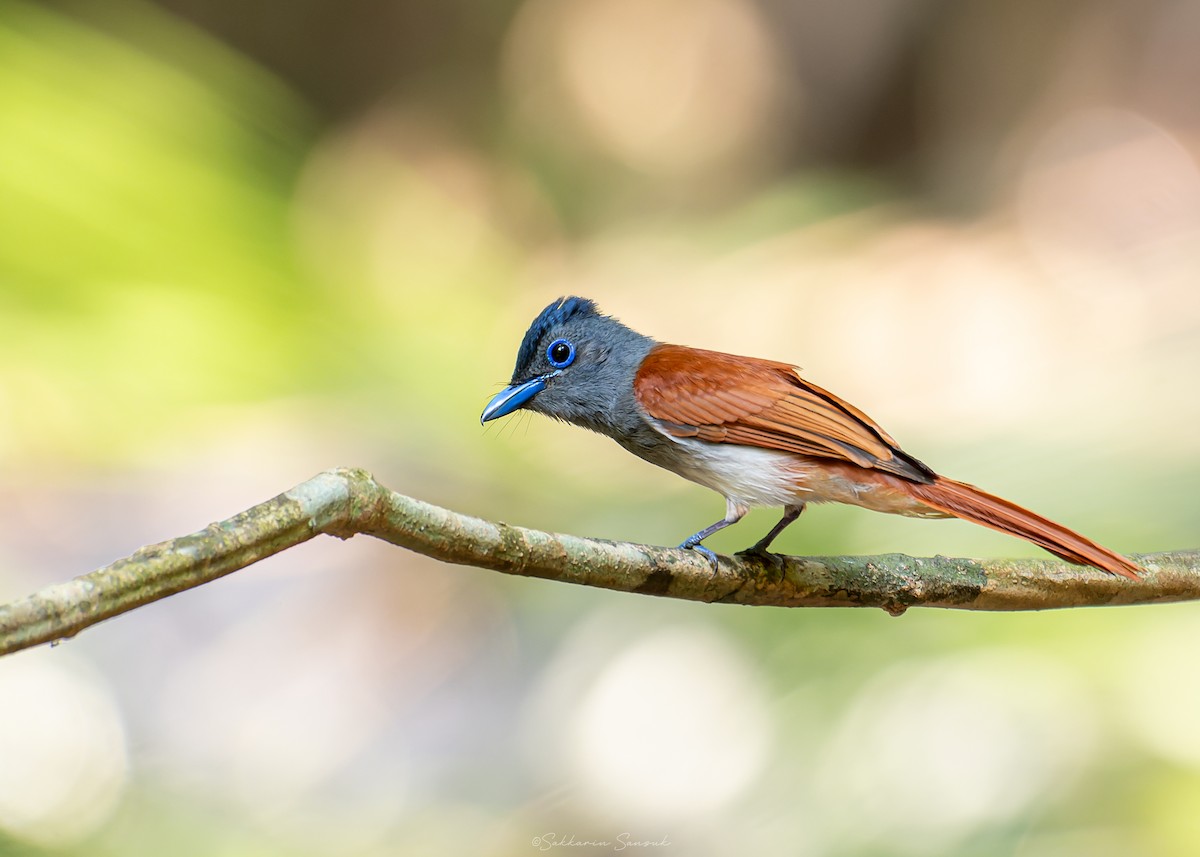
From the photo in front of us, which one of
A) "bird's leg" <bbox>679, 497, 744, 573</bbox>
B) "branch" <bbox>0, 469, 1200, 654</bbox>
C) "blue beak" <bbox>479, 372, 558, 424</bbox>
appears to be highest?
"blue beak" <bbox>479, 372, 558, 424</bbox>

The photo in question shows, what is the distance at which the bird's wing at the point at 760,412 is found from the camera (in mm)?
2492

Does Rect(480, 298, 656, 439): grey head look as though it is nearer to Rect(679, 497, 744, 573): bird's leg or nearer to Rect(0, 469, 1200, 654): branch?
Rect(679, 497, 744, 573): bird's leg

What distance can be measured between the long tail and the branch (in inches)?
6.4

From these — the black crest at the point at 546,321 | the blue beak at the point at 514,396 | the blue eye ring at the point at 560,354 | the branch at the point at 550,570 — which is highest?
the black crest at the point at 546,321

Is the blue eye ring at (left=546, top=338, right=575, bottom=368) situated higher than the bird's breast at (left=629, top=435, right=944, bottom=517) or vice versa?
the blue eye ring at (left=546, top=338, right=575, bottom=368)

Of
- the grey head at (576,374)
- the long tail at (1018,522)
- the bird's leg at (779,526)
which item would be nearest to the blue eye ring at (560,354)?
the grey head at (576,374)

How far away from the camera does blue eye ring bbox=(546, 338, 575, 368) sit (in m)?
2.83

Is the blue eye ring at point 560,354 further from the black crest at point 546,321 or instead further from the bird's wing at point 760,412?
the bird's wing at point 760,412

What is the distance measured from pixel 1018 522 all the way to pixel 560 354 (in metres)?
1.17

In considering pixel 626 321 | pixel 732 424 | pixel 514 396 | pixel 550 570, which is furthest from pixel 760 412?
pixel 626 321

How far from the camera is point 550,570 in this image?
1869mm

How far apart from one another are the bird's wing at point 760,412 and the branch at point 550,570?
238mm

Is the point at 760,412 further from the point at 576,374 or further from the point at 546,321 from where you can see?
the point at 546,321

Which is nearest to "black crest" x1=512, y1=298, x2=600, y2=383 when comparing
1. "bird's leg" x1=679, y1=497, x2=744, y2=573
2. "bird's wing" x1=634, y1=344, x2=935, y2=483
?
"bird's wing" x1=634, y1=344, x2=935, y2=483
